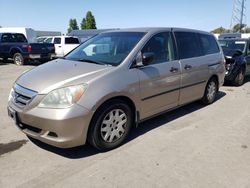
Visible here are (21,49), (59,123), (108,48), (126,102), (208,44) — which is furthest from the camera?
(21,49)

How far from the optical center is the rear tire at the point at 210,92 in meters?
5.99

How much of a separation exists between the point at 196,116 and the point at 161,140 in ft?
5.06

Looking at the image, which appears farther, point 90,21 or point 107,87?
point 90,21

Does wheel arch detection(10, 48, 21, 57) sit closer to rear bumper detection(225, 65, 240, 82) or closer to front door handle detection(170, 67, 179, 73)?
rear bumper detection(225, 65, 240, 82)

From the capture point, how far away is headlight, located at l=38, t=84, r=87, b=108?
3.24m

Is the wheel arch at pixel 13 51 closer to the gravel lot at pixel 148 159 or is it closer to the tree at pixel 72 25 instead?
the gravel lot at pixel 148 159

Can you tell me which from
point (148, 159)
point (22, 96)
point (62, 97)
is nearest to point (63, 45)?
point (22, 96)

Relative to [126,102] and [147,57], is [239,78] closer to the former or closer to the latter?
[147,57]

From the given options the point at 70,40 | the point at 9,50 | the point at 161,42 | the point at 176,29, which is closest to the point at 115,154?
the point at 161,42

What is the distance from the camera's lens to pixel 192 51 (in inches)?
208

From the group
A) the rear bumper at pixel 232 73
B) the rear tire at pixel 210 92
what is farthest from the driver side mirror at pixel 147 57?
the rear bumper at pixel 232 73

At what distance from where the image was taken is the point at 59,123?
3.18 meters

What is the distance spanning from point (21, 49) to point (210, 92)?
1202cm

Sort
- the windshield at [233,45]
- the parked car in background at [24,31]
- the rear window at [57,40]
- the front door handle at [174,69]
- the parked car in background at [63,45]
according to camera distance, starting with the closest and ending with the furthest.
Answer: the front door handle at [174,69]
the windshield at [233,45]
the parked car in background at [63,45]
the rear window at [57,40]
the parked car in background at [24,31]
